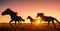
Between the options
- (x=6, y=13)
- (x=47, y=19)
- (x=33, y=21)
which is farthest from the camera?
(x=33, y=21)

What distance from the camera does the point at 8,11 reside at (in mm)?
15500

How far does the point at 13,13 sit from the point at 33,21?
7578mm

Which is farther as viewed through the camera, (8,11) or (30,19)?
(30,19)

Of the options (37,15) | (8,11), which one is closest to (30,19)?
(37,15)

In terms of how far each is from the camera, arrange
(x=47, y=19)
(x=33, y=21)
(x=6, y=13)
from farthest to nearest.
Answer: (x=33, y=21), (x=47, y=19), (x=6, y=13)

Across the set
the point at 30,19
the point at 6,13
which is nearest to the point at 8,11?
the point at 6,13

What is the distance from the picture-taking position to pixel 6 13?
15445mm

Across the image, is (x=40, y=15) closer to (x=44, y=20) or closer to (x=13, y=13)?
(x=44, y=20)

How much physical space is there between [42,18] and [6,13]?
3.51m

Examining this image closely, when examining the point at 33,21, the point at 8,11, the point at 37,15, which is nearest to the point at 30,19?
the point at 33,21

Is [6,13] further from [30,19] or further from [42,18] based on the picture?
[30,19]

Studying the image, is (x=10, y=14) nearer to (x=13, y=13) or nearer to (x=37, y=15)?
(x=13, y=13)

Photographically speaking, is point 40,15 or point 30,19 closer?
point 40,15

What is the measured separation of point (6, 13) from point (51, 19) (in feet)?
13.7
